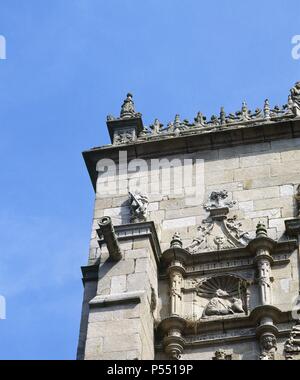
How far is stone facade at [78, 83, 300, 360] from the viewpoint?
2103 cm

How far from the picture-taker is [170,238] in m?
23.2

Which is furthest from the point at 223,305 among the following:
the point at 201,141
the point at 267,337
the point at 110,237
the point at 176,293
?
the point at 201,141

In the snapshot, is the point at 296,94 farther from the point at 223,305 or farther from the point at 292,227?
the point at 223,305

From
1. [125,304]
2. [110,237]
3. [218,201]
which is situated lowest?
[125,304]

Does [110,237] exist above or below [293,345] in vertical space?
above

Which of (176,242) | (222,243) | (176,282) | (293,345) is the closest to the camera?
(293,345)

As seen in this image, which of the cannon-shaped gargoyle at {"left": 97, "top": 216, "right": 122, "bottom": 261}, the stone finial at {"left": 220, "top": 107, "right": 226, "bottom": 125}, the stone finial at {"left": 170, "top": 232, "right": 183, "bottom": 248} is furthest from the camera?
the stone finial at {"left": 220, "top": 107, "right": 226, "bottom": 125}

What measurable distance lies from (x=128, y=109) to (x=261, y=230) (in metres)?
5.42

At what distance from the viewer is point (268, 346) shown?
2077 centimetres

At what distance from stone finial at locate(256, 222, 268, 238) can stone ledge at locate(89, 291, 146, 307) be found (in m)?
2.49

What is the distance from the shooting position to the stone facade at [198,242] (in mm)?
21031

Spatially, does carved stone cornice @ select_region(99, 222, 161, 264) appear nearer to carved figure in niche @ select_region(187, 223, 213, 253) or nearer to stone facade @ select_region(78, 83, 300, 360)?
stone facade @ select_region(78, 83, 300, 360)

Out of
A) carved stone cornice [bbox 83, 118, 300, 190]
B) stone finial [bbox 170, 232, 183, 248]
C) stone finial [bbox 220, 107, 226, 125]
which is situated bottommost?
stone finial [bbox 170, 232, 183, 248]

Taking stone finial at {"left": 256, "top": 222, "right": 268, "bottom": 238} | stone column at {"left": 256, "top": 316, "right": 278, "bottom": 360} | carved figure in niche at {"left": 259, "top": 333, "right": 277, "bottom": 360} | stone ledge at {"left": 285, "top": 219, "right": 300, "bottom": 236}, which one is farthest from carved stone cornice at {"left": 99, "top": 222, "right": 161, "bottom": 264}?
carved figure in niche at {"left": 259, "top": 333, "right": 277, "bottom": 360}
